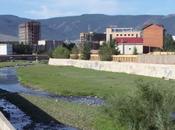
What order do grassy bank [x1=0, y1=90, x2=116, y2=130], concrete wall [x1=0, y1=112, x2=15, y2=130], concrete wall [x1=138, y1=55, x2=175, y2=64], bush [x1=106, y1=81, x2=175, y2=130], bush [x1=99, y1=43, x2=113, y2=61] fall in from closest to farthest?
concrete wall [x1=0, y1=112, x2=15, y2=130], bush [x1=106, y1=81, x2=175, y2=130], grassy bank [x1=0, y1=90, x2=116, y2=130], concrete wall [x1=138, y1=55, x2=175, y2=64], bush [x1=99, y1=43, x2=113, y2=61]

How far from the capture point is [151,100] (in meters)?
26.0

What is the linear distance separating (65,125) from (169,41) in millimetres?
159092

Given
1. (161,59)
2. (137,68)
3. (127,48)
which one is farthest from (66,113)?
(127,48)

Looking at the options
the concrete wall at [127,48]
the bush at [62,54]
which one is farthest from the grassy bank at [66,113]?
the concrete wall at [127,48]

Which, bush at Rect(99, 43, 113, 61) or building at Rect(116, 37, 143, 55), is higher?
building at Rect(116, 37, 143, 55)

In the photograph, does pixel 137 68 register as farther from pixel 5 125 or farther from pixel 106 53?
pixel 5 125

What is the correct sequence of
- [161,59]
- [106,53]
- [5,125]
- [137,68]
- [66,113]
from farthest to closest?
[106,53] < [161,59] < [137,68] < [66,113] < [5,125]

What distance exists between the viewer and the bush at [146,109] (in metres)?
24.0

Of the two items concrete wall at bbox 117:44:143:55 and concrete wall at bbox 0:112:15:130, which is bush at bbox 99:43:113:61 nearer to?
concrete wall at bbox 117:44:143:55

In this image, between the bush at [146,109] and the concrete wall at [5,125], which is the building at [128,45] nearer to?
the bush at [146,109]

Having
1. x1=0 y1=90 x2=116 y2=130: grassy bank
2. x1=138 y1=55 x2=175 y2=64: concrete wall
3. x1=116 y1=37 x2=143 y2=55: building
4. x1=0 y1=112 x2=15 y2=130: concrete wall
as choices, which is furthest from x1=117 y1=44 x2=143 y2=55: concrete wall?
x1=0 y1=112 x2=15 y2=130: concrete wall

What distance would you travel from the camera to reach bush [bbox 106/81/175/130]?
24.0 meters

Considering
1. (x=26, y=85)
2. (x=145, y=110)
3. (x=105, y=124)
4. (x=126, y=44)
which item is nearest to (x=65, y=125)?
(x=105, y=124)

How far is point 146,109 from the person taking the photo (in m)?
25.7
